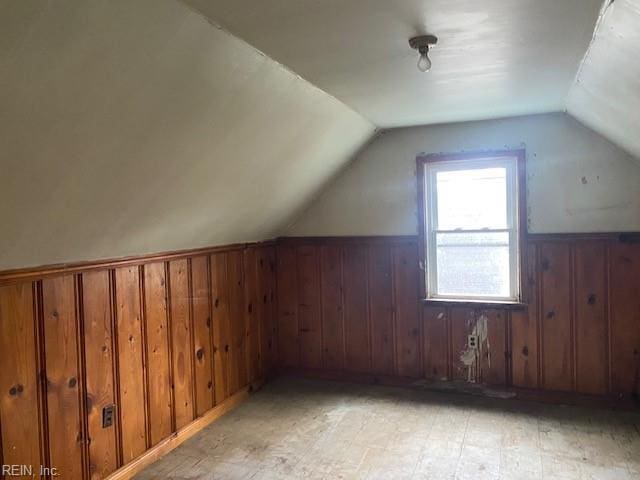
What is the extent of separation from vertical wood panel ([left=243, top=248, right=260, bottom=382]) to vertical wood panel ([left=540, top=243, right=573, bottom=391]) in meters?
2.26

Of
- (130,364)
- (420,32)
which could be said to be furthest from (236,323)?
(420,32)

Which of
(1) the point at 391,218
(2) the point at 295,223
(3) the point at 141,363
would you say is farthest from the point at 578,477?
(2) the point at 295,223

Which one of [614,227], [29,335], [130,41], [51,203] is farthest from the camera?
[614,227]

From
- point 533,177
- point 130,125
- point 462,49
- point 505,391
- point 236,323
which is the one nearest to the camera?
point 130,125

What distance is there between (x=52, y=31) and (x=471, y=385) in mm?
3568

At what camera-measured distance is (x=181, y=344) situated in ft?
10.3

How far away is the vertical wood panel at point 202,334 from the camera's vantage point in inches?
130

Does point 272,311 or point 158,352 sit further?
point 272,311

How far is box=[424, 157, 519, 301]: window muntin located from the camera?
3.68 metres

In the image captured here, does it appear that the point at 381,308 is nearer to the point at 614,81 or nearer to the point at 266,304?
the point at 266,304

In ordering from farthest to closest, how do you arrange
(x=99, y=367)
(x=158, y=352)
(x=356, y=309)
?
1. (x=356, y=309)
2. (x=158, y=352)
3. (x=99, y=367)

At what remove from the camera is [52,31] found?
1341mm

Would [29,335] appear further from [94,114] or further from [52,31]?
[52,31]

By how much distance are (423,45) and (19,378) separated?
88.8 inches
